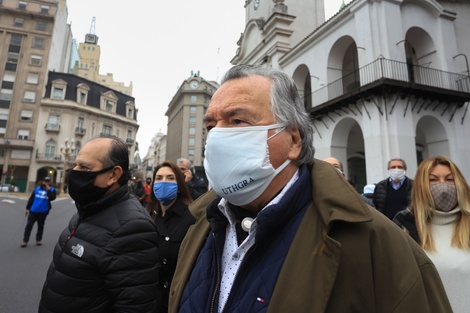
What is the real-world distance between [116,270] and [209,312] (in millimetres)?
897

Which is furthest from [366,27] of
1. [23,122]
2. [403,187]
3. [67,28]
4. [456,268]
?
[67,28]

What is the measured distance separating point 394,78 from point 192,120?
205 feet

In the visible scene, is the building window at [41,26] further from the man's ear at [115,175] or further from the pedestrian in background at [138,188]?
the man's ear at [115,175]

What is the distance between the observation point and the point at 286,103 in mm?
1381

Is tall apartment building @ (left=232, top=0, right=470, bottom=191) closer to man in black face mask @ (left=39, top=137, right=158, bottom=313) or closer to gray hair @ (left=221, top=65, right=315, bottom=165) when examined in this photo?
gray hair @ (left=221, top=65, right=315, bottom=165)

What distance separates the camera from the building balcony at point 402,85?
1055 centimetres

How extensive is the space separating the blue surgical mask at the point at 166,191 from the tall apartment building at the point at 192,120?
62441mm

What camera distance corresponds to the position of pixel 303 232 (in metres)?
1.11

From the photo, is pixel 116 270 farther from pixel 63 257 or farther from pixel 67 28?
pixel 67 28

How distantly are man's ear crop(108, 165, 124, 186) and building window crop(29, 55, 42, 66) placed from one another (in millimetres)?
55758

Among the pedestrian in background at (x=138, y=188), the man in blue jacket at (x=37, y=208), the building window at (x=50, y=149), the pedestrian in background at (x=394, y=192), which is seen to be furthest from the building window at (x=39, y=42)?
the pedestrian in background at (x=394, y=192)

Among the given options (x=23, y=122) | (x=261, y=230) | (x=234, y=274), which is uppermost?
(x=23, y=122)

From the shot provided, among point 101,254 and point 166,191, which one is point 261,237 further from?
point 166,191

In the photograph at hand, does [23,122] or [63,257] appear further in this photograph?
[23,122]
